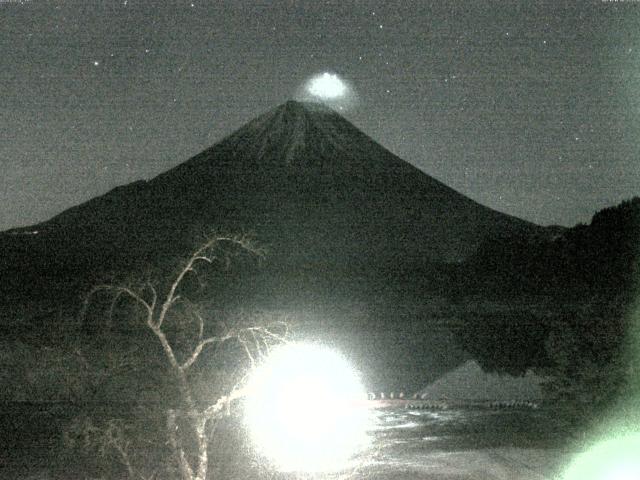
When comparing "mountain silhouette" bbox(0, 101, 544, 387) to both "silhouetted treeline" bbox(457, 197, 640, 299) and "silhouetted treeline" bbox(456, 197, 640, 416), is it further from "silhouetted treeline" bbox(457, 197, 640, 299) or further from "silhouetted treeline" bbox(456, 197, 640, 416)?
"silhouetted treeline" bbox(456, 197, 640, 416)

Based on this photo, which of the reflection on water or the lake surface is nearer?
the lake surface

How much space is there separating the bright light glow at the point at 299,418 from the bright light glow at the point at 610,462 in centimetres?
391

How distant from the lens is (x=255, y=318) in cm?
1032

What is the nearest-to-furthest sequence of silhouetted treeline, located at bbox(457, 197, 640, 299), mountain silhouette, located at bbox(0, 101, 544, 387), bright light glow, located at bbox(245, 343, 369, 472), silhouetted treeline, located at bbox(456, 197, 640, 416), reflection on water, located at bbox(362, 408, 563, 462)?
bright light glow, located at bbox(245, 343, 369, 472), silhouetted treeline, located at bbox(456, 197, 640, 416), reflection on water, located at bbox(362, 408, 563, 462), silhouetted treeline, located at bbox(457, 197, 640, 299), mountain silhouette, located at bbox(0, 101, 544, 387)

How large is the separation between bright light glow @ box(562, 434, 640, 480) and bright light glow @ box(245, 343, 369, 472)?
3.91 meters

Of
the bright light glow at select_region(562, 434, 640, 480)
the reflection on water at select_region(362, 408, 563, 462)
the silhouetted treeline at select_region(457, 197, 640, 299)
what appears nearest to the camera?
the bright light glow at select_region(562, 434, 640, 480)

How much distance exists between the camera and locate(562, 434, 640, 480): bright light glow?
1116cm

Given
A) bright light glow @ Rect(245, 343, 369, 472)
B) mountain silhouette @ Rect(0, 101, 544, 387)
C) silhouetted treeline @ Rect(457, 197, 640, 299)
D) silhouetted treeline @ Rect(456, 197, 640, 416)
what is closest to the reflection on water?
bright light glow @ Rect(245, 343, 369, 472)

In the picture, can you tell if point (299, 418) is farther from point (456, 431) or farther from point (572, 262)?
point (572, 262)

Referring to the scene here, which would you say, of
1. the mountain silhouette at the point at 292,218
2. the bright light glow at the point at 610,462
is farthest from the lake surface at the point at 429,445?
the mountain silhouette at the point at 292,218

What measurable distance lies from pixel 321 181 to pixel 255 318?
427 ft

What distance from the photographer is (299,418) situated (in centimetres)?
1592

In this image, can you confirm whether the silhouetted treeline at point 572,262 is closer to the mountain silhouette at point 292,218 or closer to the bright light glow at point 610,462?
the mountain silhouette at point 292,218

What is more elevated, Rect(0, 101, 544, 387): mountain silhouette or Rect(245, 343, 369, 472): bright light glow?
Rect(0, 101, 544, 387): mountain silhouette
